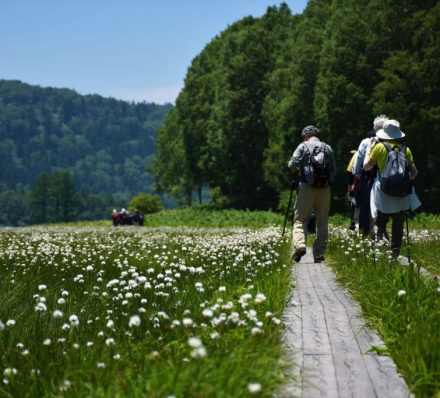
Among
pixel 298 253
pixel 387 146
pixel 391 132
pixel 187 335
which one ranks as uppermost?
pixel 391 132

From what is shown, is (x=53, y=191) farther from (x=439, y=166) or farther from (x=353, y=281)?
(x=353, y=281)

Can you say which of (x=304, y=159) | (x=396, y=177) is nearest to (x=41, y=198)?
(x=304, y=159)

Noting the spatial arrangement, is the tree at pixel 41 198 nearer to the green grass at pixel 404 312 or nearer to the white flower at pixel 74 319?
the green grass at pixel 404 312

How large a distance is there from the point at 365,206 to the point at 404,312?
7969mm

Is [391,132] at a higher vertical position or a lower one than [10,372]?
higher

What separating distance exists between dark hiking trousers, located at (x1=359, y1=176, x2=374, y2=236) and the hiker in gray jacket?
1.79 metres

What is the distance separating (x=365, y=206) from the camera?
43.8ft

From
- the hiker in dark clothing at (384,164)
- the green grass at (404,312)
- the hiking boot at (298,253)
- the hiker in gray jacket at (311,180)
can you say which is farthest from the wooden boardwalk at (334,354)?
the hiker in gray jacket at (311,180)

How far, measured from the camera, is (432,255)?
11.2 metres

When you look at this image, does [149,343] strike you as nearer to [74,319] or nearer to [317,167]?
[74,319]

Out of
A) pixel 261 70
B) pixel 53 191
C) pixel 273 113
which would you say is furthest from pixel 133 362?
A: pixel 53 191

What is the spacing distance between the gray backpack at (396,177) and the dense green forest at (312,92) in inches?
920

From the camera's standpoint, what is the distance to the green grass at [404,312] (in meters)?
4.37

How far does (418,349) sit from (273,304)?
2.02 meters
